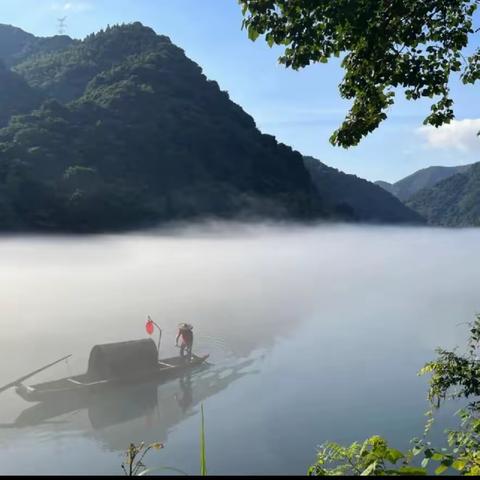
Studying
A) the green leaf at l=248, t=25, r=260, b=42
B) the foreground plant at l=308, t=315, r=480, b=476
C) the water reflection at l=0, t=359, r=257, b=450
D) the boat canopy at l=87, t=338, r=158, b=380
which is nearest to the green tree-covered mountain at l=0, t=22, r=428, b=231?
the boat canopy at l=87, t=338, r=158, b=380

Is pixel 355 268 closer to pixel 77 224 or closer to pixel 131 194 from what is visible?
pixel 131 194

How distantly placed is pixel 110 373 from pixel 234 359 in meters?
12.6

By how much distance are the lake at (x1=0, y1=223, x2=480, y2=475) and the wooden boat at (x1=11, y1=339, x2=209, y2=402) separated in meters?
0.80

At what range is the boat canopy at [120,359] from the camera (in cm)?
3120

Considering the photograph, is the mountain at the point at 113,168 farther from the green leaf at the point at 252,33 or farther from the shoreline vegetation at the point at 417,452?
the green leaf at the point at 252,33

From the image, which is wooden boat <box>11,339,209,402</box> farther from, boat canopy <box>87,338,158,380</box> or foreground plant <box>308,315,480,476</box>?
foreground plant <box>308,315,480,476</box>

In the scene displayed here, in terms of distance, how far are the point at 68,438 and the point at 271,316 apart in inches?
1670

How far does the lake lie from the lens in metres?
25.0

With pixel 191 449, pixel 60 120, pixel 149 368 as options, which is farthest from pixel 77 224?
pixel 191 449

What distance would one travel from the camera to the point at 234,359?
41688 millimetres

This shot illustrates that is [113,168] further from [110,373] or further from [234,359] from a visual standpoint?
[110,373]

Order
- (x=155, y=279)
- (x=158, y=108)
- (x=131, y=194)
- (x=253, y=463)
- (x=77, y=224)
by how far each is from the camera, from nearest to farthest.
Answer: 1. (x=253, y=463)
2. (x=155, y=279)
3. (x=77, y=224)
4. (x=131, y=194)
5. (x=158, y=108)

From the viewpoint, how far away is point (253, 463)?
23188 millimetres

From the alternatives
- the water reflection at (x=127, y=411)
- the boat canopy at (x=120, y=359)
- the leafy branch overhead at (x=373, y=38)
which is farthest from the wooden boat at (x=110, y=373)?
the leafy branch overhead at (x=373, y=38)
